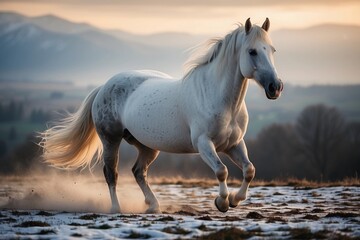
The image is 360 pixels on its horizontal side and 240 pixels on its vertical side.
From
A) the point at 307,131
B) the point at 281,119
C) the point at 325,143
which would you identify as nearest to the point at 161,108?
the point at 325,143

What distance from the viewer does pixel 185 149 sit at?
12664mm

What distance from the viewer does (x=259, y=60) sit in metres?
11.3

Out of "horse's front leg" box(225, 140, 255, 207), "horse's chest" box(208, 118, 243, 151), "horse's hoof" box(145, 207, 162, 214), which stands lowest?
"horse's hoof" box(145, 207, 162, 214)

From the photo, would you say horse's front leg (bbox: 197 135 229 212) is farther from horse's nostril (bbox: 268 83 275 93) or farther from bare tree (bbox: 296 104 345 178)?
bare tree (bbox: 296 104 345 178)

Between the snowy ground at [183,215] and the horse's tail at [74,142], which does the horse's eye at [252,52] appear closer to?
the snowy ground at [183,215]

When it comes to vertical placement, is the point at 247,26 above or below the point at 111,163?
above

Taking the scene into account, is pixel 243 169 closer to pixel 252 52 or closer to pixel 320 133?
pixel 252 52

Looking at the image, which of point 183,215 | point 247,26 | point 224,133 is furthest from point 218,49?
point 183,215

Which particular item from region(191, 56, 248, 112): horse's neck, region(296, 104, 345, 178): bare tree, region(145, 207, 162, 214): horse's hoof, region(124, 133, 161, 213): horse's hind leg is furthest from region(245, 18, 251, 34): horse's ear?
region(296, 104, 345, 178): bare tree

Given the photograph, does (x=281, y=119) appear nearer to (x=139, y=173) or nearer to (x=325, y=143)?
(x=325, y=143)

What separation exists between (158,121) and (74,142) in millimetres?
2886

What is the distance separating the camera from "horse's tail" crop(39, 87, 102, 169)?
→ 15.1m

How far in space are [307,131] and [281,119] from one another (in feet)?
261

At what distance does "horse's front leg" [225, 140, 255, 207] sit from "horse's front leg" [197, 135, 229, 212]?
0.99 ft
